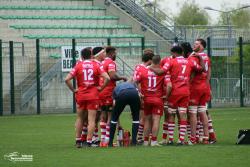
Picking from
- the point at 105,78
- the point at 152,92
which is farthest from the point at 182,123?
the point at 105,78

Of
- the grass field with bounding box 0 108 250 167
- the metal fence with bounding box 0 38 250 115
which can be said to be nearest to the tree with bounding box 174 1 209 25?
the metal fence with bounding box 0 38 250 115

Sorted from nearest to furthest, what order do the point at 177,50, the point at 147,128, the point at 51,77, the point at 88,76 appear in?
the point at 88,76, the point at 177,50, the point at 147,128, the point at 51,77

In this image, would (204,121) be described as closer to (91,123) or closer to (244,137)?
(244,137)

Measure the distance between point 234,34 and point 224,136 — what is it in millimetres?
22604

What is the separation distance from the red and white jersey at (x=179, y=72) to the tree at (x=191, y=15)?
66.8 m

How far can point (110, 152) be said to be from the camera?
17.4 m

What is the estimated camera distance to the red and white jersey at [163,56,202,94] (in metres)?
19.3

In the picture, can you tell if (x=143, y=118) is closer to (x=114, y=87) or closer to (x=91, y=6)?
(x=114, y=87)

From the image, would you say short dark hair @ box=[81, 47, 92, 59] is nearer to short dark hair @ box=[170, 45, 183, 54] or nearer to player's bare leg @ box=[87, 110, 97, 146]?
player's bare leg @ box=[87, 110, 97, 146]

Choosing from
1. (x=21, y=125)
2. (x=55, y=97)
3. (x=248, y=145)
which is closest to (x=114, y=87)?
(x=248, y=145)

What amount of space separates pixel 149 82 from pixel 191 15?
6975 centimetres

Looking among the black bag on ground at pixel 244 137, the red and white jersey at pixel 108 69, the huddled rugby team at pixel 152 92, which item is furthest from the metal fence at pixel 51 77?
the black bag on ground at pixel 244 137

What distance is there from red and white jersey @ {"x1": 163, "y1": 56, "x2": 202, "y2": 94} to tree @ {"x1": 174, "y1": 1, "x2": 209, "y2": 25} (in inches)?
2628

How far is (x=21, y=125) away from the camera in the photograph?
27375 millimetres
